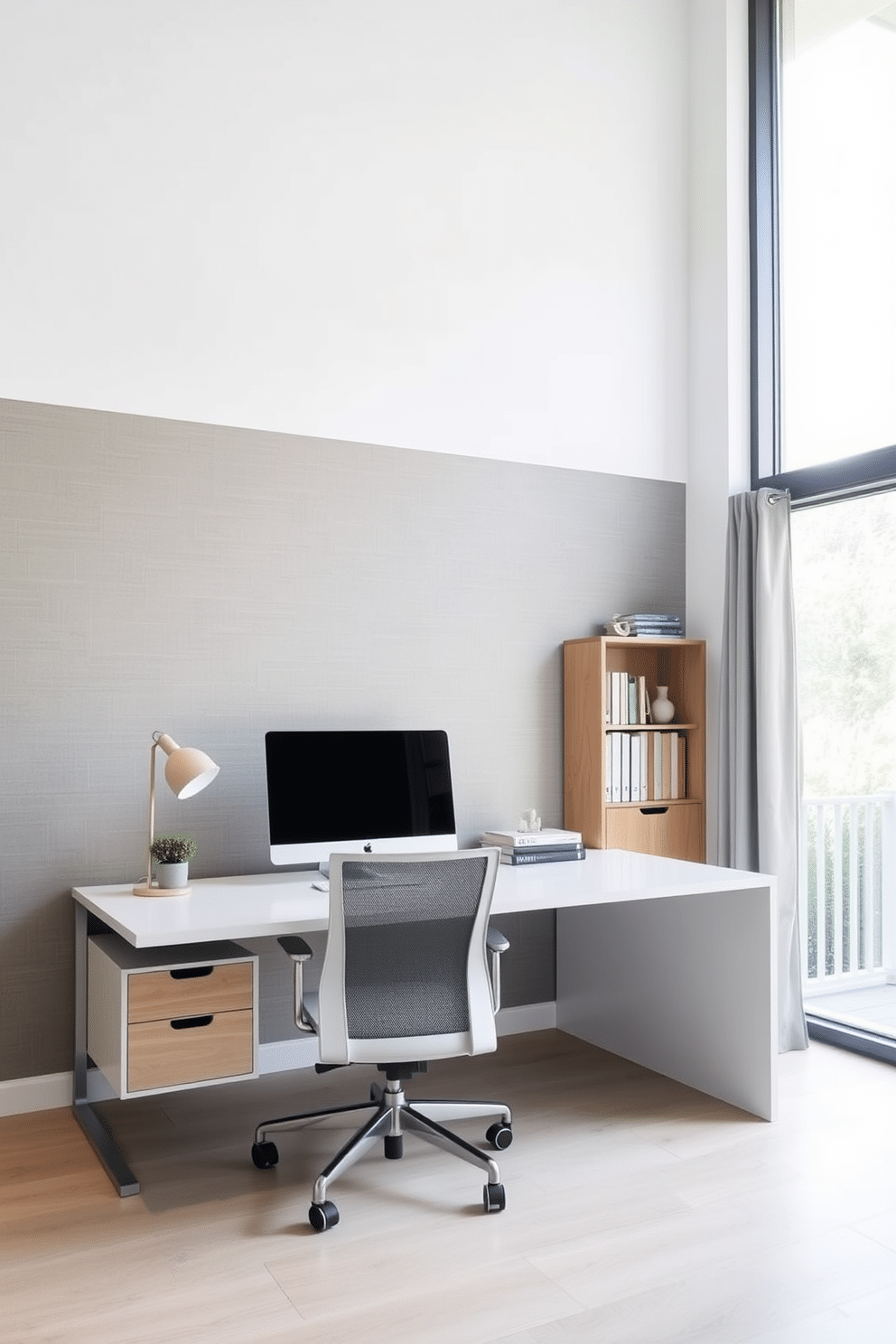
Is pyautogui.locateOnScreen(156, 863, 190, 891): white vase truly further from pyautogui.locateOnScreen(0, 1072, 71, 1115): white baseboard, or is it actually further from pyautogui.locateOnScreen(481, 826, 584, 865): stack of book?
pyautogui.locateOnScreen(481, 826, 584, 865): stack of book

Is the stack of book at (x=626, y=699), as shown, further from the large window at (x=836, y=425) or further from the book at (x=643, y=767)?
the large window at (x=836, y=425)

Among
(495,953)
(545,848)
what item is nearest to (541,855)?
(545,848)

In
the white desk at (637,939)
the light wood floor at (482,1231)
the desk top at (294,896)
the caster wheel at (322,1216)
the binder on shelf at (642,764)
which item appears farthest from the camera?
the binder on shelf at (642,764)

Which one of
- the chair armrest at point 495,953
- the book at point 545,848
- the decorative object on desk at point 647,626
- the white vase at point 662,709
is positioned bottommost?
the chair armrest at point 495,953

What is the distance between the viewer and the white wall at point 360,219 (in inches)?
129

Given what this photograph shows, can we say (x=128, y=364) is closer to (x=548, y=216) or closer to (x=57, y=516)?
(x=57, y=516)

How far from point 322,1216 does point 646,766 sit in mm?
2141

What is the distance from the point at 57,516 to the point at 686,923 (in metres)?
2.29

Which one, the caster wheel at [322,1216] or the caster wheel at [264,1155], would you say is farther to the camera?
the caster wheel at [264,1155]

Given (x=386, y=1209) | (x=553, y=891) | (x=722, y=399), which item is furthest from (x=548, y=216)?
(x=386, y=1209)

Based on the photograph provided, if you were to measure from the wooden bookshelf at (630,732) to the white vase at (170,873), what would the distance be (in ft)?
5.11

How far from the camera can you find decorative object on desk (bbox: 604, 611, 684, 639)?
4.12m

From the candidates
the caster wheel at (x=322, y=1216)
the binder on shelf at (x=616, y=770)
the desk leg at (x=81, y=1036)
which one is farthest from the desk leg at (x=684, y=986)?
the desk leg at (x=81, y=1036)

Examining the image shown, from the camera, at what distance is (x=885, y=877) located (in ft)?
15.3
